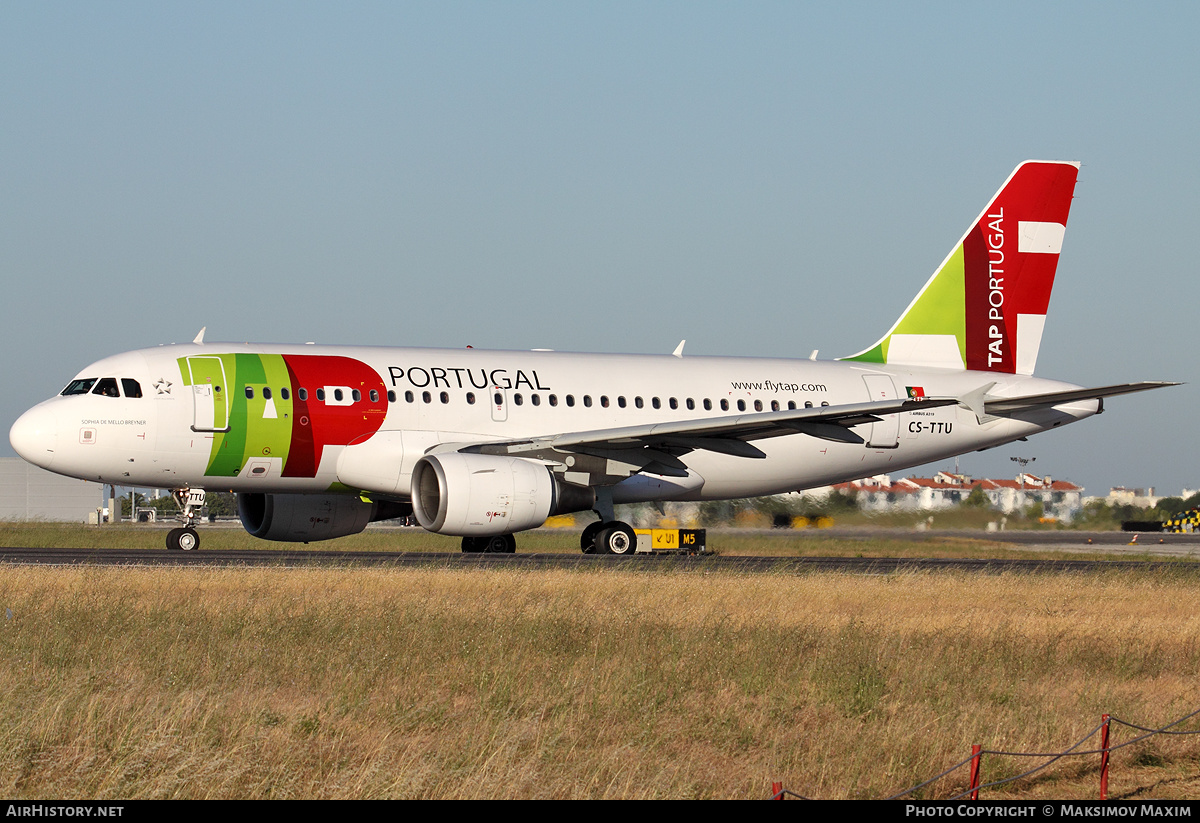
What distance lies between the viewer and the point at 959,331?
104 feet

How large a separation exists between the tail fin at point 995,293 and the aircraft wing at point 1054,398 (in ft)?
7.71

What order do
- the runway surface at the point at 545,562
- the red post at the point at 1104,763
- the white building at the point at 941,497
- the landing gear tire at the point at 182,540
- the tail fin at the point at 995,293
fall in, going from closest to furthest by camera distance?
the red post at the point at 1104,763 → the runway surface at the point at 545,562 → the landing gear tire at the point at 182,540 → the tail fin at the point at 995,293 → the white building at the point at 941,497

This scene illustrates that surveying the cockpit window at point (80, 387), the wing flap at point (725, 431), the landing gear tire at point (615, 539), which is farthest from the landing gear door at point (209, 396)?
the landing gear tire at point (615, 539)

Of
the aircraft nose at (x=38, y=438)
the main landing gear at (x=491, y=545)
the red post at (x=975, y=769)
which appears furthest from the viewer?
the main landing gear at (x=491, y=545)

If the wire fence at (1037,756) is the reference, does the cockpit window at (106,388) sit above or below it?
above

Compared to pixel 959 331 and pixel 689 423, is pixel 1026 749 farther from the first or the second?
pixel 959 331

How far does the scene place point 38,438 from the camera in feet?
79.8

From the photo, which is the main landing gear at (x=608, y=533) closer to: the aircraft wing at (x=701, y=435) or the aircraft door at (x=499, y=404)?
the aircraft wing at (x=701, y=435)

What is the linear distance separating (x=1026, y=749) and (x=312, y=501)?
19.4 metres

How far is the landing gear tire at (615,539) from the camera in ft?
89.1

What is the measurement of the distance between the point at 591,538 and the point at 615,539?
56 centimetres

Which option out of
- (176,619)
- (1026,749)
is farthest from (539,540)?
(1026,749)

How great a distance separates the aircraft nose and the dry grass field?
654cm

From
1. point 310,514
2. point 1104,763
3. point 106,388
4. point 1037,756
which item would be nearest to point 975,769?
point 1104,763
